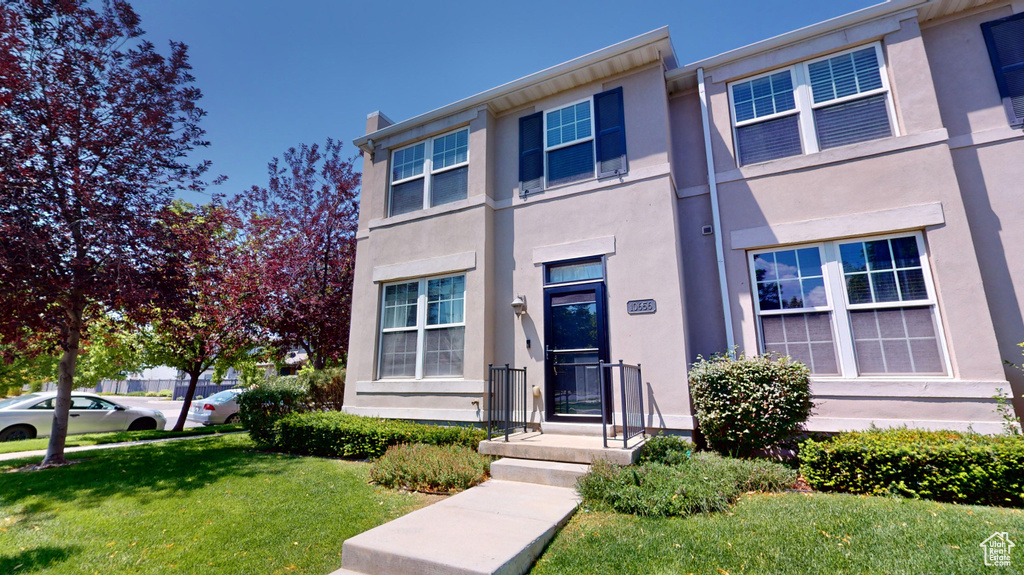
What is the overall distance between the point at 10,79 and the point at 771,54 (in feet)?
35.9

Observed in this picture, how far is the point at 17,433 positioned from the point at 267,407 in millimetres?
7144

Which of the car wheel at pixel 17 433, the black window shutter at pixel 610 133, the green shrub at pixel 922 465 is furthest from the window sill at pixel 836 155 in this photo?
the car wheel at pixel 17 433

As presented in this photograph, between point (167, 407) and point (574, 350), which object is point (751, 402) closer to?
point (574, 350)

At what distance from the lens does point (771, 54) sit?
23.0ft

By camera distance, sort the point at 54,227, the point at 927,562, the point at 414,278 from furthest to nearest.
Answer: the point at 414,278 → the point at 54,227 → the point at 927,562

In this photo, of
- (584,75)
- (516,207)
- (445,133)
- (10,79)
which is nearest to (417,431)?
(516,207)

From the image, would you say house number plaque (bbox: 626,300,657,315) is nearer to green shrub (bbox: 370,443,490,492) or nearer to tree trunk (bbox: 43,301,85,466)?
green shrub (bbox: 370,443,490,492)

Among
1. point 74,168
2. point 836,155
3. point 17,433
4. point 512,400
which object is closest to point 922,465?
point 836,155

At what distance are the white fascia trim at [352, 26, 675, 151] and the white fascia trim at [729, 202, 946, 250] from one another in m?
3.25

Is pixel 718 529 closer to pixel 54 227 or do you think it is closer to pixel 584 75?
pixel 584 75

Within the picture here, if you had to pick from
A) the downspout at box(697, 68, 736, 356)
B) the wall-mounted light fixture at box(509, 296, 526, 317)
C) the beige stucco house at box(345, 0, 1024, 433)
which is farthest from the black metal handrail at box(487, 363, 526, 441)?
the downspout at box(697, 68, 736, 356)

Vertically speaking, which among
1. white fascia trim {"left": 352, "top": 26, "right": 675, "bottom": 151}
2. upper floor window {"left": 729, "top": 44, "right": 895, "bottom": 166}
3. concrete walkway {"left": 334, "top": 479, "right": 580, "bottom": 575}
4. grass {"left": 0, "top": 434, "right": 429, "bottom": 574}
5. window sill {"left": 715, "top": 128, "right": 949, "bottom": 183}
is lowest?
grass {"left": 0, "top": 434, "right": 429, "bottom": 574}

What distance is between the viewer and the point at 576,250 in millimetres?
7348

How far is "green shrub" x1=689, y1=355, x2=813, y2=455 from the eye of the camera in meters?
5.36
